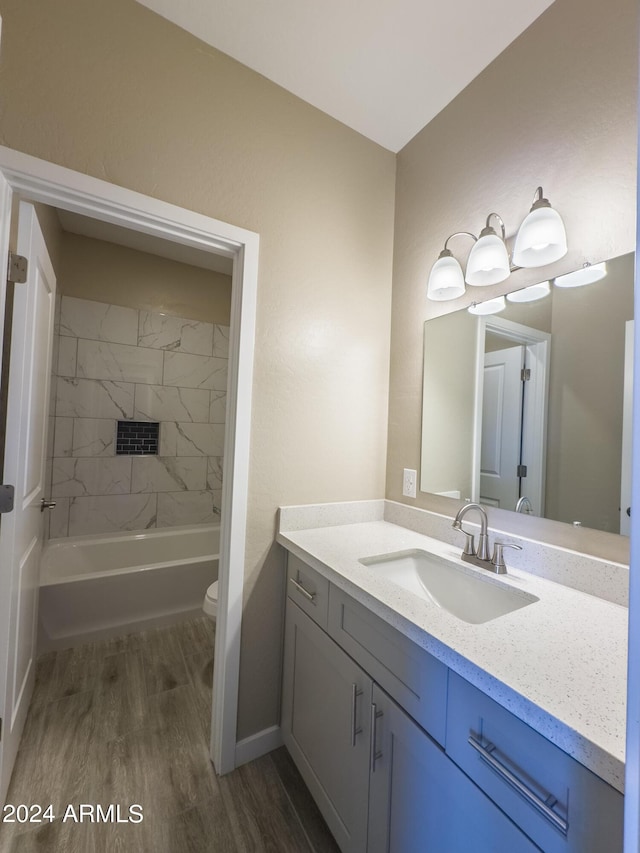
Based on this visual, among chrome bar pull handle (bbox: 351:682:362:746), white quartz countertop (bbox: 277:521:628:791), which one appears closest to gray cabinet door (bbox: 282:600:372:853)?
chrome bar pull handle (bbox: 351:682:362:746)

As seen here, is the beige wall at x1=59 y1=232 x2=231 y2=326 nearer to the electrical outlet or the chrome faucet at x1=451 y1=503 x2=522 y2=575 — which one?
the electrical outlet

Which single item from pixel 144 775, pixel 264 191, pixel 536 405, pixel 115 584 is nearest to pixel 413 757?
pixel 536 405

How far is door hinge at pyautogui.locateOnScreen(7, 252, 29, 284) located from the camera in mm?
1145

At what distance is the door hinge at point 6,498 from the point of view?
115 cm

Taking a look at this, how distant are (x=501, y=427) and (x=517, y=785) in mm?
980

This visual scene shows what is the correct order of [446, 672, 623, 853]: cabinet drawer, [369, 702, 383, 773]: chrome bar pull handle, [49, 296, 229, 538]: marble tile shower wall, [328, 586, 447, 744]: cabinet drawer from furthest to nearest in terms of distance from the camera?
[49, 296, 229, 538]: marble tile shower wall, [369, 702, 383, 773]: chrome bar pull handle, [328, 586, 447, 744]: cabinet drawer, [446, 672, 623, 853]: cabinet drawer

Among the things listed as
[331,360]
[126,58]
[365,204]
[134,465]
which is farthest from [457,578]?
[134,465]

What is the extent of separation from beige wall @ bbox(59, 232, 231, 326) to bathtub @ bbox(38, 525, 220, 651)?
5.87ft

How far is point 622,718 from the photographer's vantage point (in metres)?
0.55

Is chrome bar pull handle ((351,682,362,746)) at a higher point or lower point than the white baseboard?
higher

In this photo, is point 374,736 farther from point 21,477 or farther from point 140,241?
point 140,241

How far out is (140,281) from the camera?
9.18 ft

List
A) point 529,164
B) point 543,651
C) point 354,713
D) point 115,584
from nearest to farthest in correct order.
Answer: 1. point 543,651
2. point 354,713
3. point 529,164
4. point 115,584

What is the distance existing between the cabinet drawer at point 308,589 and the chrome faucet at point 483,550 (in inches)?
19.8
